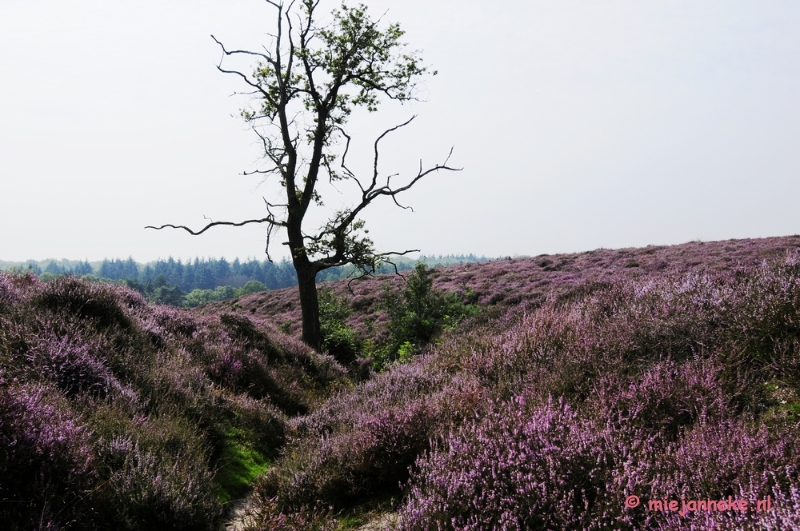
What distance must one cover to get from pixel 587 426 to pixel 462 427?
0.95 metres

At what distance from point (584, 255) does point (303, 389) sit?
2358cm

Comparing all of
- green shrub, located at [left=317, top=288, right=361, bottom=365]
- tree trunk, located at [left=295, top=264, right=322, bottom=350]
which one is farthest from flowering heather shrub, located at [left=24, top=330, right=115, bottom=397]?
green shrub, located at [left=317, top=288, right=361, bottom=365]

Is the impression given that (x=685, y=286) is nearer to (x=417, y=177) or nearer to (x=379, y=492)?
(x=379, y=492)

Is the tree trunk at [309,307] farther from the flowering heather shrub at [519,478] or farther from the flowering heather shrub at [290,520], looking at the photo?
the flowering heather shrub at [519,478]

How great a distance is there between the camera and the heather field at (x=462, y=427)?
2.43 m

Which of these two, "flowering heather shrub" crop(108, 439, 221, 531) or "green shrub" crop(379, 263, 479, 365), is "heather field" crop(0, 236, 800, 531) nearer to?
"flowering heather shrub" crop(108, 439, 221, 531)

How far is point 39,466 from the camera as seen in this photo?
2975mm

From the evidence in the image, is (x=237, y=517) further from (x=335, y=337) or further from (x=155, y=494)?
(x=335, y=337)

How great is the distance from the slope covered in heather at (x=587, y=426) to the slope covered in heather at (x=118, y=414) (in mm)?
711

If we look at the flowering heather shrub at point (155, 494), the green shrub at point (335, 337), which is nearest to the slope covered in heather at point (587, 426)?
the flowering heather shrub at point (155, 494)

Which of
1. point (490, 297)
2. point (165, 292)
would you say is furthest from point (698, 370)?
point (165, 292)

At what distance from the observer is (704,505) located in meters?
2.16

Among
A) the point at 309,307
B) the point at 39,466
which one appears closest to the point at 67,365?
the point at 39,466

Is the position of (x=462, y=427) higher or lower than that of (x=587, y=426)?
lower
